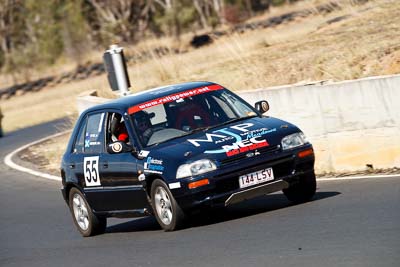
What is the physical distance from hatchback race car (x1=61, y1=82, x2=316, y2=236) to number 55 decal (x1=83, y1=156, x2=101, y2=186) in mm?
12

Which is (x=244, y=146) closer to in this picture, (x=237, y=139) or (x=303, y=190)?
(x=237, y=139)

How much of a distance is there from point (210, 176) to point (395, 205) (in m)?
1.87

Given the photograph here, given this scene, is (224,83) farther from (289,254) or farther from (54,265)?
(289,254)

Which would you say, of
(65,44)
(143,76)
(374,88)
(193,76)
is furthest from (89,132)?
(65,44)

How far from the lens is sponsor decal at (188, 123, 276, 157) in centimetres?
1082

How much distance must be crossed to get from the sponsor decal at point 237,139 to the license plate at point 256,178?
0.83ft

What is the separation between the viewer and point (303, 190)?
11.6 metres

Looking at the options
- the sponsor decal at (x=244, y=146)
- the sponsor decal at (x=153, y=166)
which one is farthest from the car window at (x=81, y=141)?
the sponsor decal at (x=244, y=146)

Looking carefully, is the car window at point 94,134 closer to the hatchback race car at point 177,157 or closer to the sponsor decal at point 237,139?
the hatchback race car at point 177,157

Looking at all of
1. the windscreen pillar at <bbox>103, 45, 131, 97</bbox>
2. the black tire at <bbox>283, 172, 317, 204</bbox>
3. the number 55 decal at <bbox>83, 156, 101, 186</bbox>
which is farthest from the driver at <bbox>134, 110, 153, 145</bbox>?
the windscreen pillar at <bbox>103, 45, 131, 97</bbox>

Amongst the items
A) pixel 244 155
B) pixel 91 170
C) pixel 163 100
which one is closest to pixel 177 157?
pixel 244 155

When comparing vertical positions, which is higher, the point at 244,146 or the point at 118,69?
the point at 118,69

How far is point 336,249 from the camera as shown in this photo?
335 inches

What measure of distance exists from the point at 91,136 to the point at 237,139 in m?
2.22
